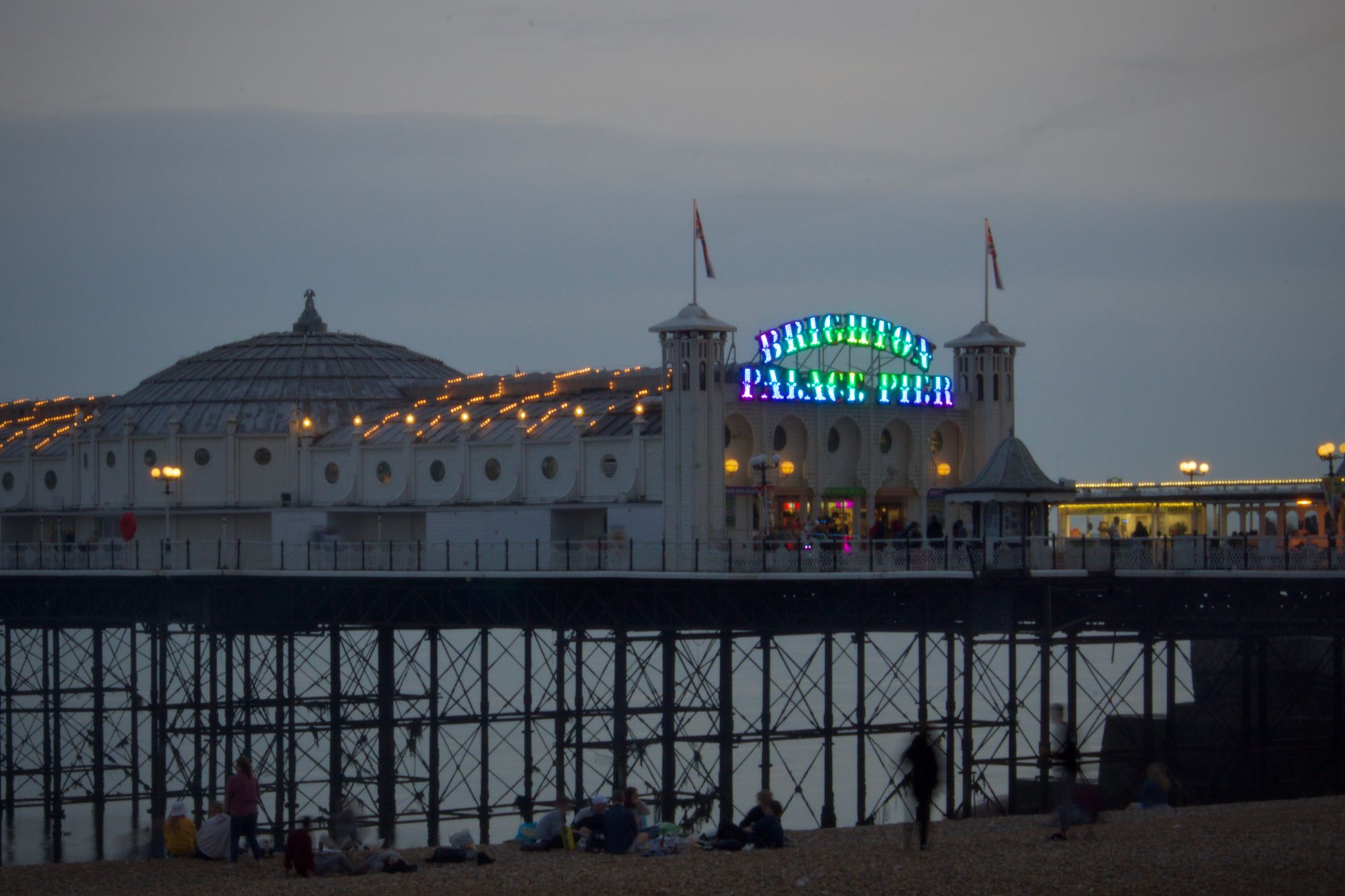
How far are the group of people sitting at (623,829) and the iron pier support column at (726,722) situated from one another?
13400mm

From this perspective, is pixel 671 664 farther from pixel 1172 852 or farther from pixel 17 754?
pixel 17 754

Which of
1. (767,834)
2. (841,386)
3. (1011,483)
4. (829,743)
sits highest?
(841,386)

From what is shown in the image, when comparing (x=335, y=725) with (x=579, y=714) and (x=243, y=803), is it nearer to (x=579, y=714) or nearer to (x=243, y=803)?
(x=579, y=714)

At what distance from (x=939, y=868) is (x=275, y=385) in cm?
4499

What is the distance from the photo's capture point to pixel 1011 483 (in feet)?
156

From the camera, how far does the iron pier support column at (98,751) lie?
59.5 meters

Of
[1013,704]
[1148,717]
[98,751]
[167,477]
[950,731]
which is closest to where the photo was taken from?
[1013,704]

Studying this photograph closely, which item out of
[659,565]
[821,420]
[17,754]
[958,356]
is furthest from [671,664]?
[17,754]

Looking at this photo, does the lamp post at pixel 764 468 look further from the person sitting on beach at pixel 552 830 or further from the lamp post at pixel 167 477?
the lamp post at pixel 167 477

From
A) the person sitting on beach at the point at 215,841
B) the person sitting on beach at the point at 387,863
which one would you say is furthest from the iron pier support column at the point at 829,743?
the person sitting on beach at the point at 387,863

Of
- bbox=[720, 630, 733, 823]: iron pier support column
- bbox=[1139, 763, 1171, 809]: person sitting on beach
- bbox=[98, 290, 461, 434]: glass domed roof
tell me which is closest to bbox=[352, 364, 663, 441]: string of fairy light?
bbox=[98, 290, 461, 434]: glass domed roof

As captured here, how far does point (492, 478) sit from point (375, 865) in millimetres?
27260

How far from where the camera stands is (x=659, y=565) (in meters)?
48.9

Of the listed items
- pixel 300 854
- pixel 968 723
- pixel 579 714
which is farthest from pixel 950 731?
pixel 300 854
